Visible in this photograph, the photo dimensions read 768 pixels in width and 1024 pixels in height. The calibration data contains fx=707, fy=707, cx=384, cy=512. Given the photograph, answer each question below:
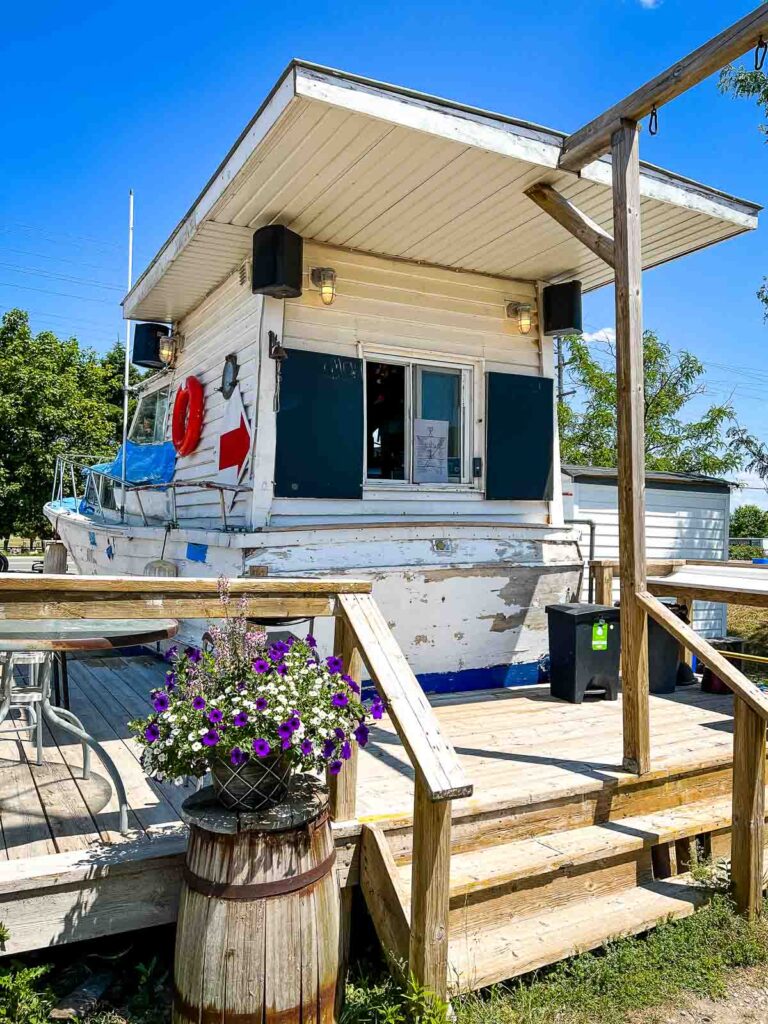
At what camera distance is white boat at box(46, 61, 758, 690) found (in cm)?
390

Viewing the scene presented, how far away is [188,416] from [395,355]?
6.45 feet

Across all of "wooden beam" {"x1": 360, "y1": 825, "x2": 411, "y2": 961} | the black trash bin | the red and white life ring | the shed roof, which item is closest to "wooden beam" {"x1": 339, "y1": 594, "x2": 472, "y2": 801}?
"wooden beam" {"x1": 360, "y1": 825, "x2": 411, "y2": 961}

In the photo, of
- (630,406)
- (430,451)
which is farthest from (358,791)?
(430,451)

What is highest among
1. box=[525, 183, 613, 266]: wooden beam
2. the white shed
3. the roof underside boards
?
the roof underside boards

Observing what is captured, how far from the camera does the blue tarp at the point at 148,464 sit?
6586mm

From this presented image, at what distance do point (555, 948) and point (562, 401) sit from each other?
15.3m

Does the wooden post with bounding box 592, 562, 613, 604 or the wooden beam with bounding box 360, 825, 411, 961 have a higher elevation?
the wooden post with bounding box 592, 562, 613, 604

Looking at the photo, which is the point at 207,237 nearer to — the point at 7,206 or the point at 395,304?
the point at 395,304

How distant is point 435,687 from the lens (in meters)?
4.90

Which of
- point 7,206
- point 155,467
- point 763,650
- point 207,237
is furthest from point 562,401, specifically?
point 7,206

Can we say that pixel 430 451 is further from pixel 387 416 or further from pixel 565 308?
pixel 565 308

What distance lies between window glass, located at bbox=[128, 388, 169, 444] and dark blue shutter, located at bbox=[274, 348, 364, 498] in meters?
2.94

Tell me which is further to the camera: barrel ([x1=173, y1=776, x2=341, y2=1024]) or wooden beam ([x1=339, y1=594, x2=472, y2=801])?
wooden beam ([x1=339, y1=594, x2=472, y2=801])

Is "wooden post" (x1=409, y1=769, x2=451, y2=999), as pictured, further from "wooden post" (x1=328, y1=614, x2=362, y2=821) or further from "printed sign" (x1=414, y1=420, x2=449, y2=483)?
"printed sign" (x1=414, y1=420, x2=449, y2=483)
